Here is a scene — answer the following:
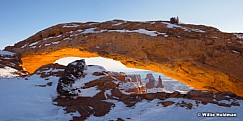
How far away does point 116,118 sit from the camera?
10.7 meters

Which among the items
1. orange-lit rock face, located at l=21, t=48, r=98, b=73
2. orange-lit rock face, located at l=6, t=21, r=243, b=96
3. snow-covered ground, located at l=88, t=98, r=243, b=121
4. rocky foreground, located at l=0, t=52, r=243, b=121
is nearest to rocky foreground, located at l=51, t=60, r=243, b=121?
rocky foreground, located at l=0, t=52, r=243, b=121

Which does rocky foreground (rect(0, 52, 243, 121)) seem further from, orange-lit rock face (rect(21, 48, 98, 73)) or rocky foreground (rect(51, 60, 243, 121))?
orange-lit rock face (rect(21, 48, 98, 73))

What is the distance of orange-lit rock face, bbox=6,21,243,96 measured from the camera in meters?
17.9

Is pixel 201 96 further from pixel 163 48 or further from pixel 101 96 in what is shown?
pixel 163 48

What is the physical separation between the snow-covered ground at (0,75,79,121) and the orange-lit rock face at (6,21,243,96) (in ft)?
20.4

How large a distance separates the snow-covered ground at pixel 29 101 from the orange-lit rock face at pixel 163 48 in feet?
20.4

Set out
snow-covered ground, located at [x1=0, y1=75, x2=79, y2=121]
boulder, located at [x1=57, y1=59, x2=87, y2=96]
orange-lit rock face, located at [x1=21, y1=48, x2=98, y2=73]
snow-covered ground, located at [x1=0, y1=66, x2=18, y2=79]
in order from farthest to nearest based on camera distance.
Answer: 1. orange-lit rock face, located at [x1=21, y1=48, x2=98, y2=73]
2. snow-covered ground, located at [x1=0, y1=66, x2=18, y2=79]
3. boulder, located at [x1=57, y1=59, x2=87, y2=96]
4. snow-covered ground, located at [x1=0, y1=75, x2=79, y2=121]

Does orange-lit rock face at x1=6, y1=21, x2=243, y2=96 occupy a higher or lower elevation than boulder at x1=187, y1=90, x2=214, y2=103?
higher

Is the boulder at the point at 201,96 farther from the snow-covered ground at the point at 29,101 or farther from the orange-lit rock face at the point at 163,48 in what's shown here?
the orange-lit rock face at the point at 163,48

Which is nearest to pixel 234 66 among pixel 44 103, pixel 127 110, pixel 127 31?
pixel 127 31

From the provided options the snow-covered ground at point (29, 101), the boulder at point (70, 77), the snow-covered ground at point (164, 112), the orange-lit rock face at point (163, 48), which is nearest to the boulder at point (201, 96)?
the snow-covered ground at point (164, 112)

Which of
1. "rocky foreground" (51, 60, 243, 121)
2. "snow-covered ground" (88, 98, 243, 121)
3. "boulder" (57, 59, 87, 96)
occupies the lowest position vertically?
"snow-covered ground" (88, 98, 243, 121)

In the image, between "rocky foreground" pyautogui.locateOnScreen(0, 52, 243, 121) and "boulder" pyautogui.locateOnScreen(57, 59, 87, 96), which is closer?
"rocky foreground" pyautogui.locateOnScreen(0, 52, 243, 121)

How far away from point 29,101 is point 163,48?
11369mm
